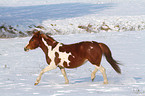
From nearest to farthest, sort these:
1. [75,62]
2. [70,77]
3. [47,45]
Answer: [75,62], [47,45], [70,77]

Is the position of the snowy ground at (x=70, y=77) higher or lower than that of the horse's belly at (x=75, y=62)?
lower

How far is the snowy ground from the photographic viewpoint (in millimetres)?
6918

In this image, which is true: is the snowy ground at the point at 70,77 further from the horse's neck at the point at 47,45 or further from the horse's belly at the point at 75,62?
the horse's neck at the point at 47,45

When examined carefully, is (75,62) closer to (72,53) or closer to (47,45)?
(72,53)

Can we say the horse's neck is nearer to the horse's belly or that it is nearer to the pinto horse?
the pinto horse

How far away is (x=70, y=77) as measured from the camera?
9.30 meters

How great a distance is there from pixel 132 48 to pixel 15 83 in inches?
329

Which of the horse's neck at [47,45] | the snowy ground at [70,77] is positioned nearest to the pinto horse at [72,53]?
the horse's neck at [47,45]

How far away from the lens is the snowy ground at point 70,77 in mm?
6918

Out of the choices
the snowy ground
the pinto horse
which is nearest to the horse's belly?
the pinto horse

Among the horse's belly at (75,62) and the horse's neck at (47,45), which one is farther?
the horse's neck at (47,45)

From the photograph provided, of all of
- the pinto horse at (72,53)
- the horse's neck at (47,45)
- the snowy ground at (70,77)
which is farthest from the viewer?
the horse's neck at (47,45)

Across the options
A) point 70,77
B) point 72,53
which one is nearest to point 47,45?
point 72,53

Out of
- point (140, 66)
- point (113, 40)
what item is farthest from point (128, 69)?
point (113, 40)
